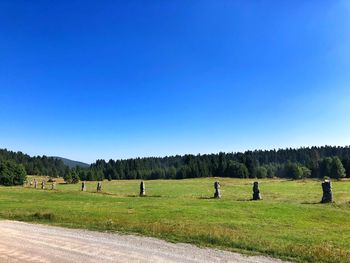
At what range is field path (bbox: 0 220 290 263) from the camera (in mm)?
11266

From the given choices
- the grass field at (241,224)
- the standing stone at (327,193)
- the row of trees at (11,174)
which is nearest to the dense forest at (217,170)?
the row of trees at (11,174)

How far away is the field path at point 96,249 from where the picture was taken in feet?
37.0

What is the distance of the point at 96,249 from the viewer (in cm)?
1254

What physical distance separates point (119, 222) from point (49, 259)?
7.13m

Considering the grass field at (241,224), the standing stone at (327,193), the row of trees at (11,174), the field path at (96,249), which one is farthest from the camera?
the row of trees at (11,174)

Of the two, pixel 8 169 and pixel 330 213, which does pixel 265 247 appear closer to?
pixel 330 213

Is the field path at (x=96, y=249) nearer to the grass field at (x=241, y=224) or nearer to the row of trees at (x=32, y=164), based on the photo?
the grass field at (x=241, y=224)

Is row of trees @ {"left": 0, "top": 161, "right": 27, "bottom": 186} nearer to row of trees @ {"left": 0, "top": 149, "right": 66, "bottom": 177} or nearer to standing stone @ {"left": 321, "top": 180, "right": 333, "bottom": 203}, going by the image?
standing stone @ {"left": 321, "top": 180, "right": 333, "bottom": 203}

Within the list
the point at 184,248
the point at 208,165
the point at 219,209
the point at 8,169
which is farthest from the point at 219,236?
the point at 208,165

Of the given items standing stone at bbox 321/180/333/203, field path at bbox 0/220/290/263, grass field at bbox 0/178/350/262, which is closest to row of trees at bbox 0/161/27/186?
grass field at bbox 0/178/350/262

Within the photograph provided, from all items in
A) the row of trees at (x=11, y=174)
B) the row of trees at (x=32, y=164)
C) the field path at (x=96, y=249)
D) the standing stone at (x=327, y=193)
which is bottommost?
the field path at (x=96, y=249)

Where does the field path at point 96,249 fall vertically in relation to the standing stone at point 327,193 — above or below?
below

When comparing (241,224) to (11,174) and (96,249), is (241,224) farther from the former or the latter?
(11,174)

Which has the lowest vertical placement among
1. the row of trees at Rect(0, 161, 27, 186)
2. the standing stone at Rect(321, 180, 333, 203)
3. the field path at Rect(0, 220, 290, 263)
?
the field path at Rect(0, 220, 290, 263)
